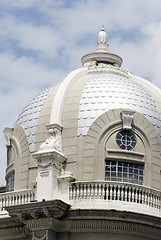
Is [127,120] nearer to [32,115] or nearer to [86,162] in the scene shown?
[86,162]

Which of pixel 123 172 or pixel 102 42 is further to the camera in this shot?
pixel 102 42

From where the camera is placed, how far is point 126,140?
35812 mm

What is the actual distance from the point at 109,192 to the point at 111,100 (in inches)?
201

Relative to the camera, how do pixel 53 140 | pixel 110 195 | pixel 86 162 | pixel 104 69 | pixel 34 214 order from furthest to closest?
pixel 104 69 < pixel 53 140 < pixel 86 162 < pixel 110 195 < pixel 34 214

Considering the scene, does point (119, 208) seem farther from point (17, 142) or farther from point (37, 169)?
point (17, 142)

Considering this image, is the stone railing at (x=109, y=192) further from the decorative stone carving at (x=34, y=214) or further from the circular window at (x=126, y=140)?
the circular window at (x=126, y=140)

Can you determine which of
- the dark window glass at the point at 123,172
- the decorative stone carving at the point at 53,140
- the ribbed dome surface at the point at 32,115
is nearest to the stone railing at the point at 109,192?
the dark window glass at the point at 123,172

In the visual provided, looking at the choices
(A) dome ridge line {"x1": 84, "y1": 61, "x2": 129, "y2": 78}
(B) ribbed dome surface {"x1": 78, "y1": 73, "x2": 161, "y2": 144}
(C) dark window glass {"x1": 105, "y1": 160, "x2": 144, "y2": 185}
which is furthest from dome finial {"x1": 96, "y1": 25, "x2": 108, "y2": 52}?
(C) dark window glass {"x1": 105, "y1": 160, "x2": 144, "y2": 185}

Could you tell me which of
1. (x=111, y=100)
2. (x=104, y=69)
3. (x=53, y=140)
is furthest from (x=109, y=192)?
(x=104, y=69)

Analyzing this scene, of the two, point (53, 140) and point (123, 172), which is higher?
point (53, 140)

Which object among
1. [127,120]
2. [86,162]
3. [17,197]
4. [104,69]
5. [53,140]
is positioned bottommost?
[17,197]

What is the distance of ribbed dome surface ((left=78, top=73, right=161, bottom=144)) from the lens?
36.2 m

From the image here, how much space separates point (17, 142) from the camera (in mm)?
37812

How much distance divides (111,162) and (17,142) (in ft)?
17.1
